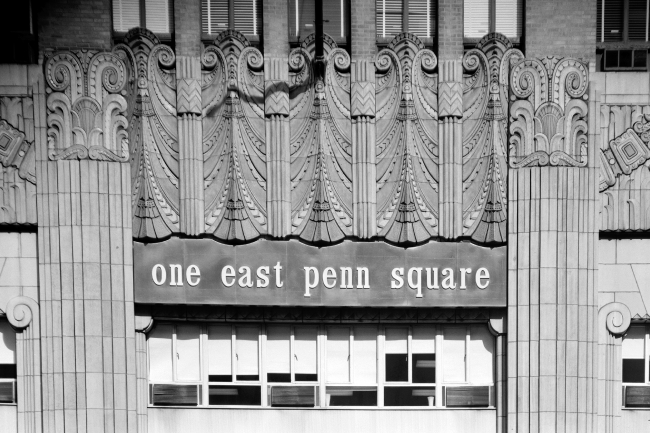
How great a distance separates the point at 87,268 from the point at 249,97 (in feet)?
15.0

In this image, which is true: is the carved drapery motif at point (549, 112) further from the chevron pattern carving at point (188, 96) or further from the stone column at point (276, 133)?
the chevron pattern carving at point (188, 96)

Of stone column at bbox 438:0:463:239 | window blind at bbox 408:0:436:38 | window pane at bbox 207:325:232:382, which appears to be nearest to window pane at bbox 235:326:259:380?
window pane at bbox 207:325:232:382

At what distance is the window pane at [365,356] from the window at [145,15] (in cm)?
723

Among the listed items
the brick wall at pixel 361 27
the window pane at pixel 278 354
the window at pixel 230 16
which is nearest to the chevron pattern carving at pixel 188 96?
Result: the window at pixel 230 16

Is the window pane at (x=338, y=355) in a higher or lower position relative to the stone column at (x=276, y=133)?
lower

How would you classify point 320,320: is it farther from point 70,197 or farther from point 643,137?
point 643,137

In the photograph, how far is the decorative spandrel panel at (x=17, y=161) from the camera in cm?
1323

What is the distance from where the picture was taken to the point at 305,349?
13789 mm

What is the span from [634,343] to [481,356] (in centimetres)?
308

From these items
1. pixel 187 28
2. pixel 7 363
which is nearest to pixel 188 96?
pixel 187 28

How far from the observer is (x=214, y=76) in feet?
43.5

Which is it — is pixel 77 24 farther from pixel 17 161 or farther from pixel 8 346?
pixel 8 346

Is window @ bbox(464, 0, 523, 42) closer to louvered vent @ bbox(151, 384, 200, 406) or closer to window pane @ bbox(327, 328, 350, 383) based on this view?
window pane @ bbox(327, 328, 350, 383)

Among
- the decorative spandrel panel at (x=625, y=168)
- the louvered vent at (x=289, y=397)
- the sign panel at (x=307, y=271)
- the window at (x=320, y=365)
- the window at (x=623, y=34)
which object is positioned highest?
the window at (x=623, y=34)
